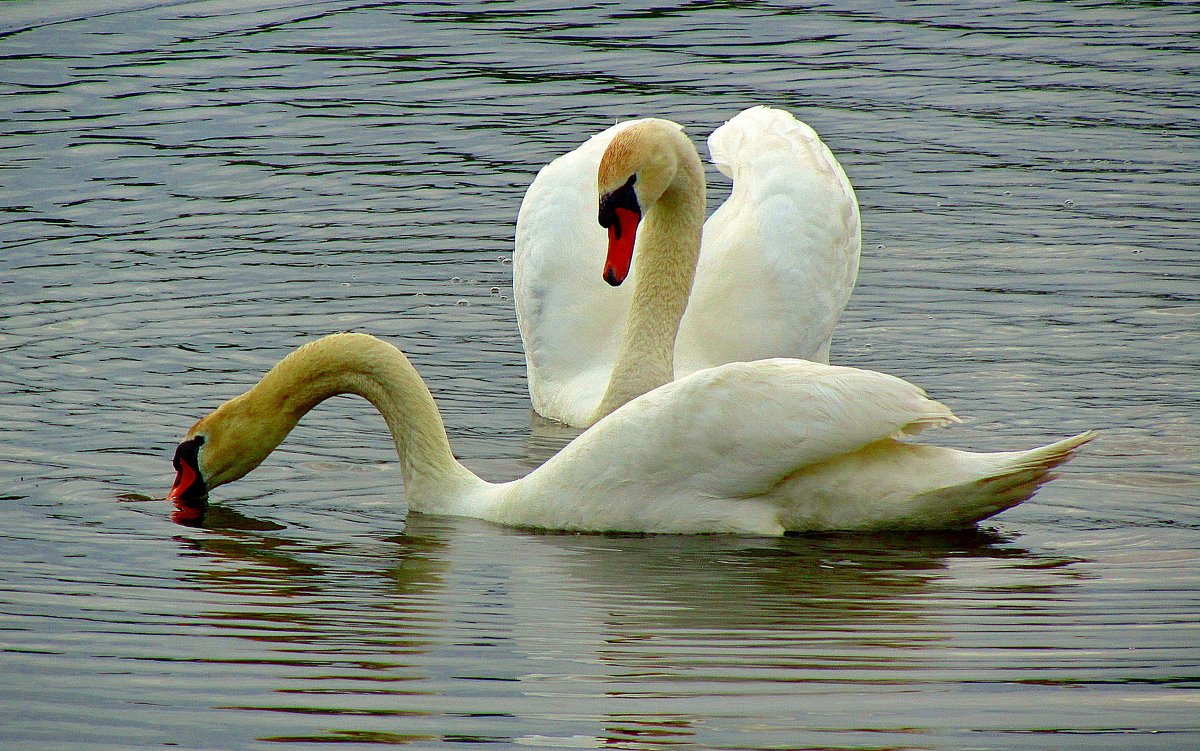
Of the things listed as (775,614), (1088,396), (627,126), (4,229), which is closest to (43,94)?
(4,229)

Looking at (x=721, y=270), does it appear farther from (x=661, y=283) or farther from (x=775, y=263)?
(x=661, y=283)

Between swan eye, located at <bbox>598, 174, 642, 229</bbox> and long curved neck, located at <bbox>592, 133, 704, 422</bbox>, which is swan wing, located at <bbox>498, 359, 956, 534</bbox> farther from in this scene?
swan eye, located at <bbox>598, 174, 642, 229</bbox>

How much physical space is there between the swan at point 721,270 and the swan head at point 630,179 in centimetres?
20

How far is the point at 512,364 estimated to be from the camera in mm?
9602

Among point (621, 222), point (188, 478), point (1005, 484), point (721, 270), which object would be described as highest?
point (621, 222)

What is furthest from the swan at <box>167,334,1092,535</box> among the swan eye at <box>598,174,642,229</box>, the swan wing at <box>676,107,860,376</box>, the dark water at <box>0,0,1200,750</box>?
the swan wing at <box>676,107,860,376</box>

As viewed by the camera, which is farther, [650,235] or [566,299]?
[566,299]

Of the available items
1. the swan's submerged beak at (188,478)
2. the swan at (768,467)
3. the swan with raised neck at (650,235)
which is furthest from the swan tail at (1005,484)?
the swan's submerged beak at (188,478)

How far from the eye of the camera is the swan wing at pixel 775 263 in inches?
332

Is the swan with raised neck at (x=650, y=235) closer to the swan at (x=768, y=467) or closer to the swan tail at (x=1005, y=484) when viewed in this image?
the swan at (x=768, y=467)

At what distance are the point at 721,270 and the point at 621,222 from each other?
0.92m

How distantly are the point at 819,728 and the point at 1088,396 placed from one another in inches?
174

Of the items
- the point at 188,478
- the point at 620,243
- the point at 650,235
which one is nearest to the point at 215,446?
the point at 188,478

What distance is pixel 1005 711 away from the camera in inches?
168
